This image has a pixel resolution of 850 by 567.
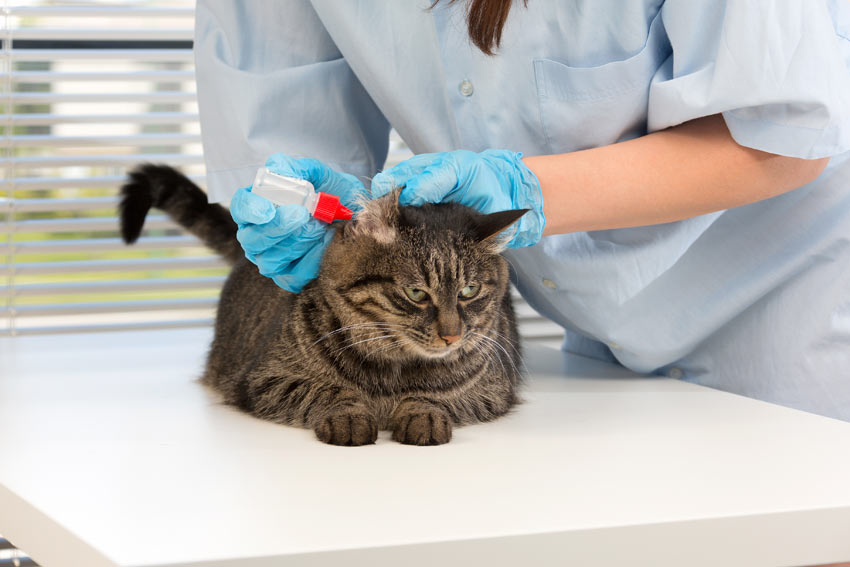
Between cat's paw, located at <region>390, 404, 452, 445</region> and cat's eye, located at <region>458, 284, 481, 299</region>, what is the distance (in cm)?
18

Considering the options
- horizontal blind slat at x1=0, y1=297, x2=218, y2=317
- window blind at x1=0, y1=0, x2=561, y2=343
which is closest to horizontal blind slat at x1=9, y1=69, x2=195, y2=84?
window blind at x1=0, y1=0, x2=561, y2=343

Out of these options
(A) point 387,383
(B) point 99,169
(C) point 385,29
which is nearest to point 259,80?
(C) point 385,29

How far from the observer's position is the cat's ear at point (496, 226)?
108cm

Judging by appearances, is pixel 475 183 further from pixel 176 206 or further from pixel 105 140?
pixel 105 140

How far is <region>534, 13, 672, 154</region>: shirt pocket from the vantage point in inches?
49.9

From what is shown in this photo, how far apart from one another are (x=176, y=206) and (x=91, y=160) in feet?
2.09

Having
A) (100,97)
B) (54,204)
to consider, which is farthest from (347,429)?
(100,97)

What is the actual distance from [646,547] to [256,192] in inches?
27.6

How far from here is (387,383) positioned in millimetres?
1192

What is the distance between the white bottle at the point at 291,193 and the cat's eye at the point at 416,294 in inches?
6.3

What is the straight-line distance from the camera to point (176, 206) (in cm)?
186

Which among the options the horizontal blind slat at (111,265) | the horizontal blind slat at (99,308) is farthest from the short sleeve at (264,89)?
the horizontal blind slat at (99,308)

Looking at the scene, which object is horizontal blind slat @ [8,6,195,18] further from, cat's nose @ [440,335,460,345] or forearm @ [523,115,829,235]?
cat's nose @ [440,335,460,345]

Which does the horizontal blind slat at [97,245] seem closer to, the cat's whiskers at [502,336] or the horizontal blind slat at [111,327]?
the horizontal blind slat at [111,327]
